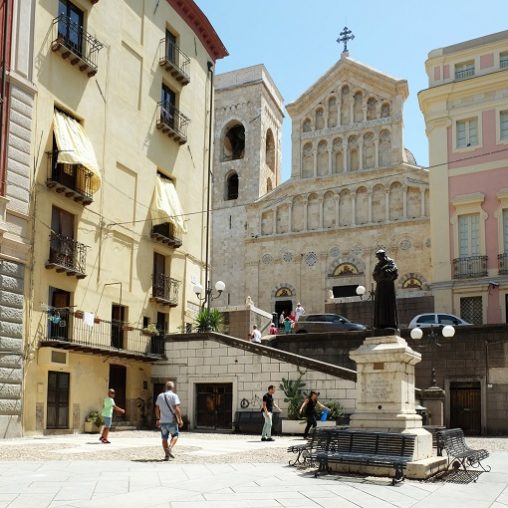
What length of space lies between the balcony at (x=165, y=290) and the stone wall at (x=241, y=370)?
6.06ft

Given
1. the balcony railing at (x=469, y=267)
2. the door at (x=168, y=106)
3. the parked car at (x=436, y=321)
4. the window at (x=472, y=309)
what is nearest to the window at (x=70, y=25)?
the door at (x=168, y=106)

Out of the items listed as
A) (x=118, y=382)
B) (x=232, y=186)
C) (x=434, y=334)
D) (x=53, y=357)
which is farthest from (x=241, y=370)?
(x=232, y=186)

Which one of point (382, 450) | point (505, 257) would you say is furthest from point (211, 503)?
point (505, 257)

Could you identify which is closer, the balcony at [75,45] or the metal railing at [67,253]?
the metal railing at [67,253]

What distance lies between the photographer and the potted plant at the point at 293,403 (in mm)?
22828

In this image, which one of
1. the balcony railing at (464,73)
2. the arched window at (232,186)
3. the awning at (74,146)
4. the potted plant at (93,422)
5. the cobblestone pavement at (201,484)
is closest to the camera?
the cobblestone pavement at (201,484)

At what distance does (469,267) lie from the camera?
31.4 m

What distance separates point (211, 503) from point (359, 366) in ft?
17.0

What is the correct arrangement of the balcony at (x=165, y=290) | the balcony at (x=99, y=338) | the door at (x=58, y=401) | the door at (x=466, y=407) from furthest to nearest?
the balcony at (x=165, y=290) < the door at (x=466, y=407) < the balcony at (x=99, y=338) < the door at (x=58, y=401)

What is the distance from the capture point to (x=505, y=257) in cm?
3070

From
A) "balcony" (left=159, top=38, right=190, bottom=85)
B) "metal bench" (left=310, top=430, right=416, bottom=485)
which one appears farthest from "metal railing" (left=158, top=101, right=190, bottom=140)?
"metal bench" (left=310, top=430, right=416, bottom=485)

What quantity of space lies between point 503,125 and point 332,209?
15.8m

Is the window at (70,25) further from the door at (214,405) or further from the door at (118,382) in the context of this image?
the door at (214,405)

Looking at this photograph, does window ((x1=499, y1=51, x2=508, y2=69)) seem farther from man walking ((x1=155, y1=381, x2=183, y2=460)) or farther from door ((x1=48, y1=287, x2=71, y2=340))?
man walking ((x1=155, y1=381, x2=183, y2=460))
